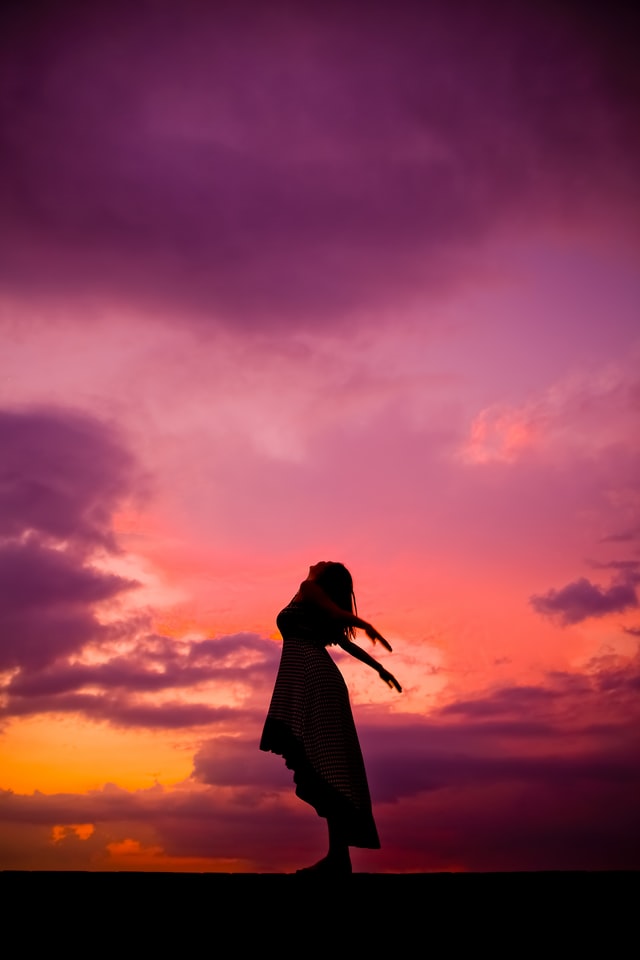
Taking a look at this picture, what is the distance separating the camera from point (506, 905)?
4.47m

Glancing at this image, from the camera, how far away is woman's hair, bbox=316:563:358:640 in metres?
6.59

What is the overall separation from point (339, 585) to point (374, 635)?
54 cm

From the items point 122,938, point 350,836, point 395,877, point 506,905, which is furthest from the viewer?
point 350,836

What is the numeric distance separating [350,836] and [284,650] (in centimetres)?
157

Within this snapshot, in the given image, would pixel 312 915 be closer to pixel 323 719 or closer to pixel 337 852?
pixel 337 852

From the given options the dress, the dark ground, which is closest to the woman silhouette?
the dress

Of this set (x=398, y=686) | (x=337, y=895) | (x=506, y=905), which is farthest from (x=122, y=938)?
(x=398, y=686)

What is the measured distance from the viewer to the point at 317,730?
6066 mm

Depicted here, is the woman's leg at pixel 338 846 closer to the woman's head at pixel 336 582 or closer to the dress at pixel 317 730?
the dress at pixel 317 730

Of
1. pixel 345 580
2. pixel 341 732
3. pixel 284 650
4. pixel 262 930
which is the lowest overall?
pixel 262 930

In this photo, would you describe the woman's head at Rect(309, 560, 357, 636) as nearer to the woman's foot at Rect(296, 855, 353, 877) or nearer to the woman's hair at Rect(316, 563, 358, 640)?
the woman's hair at Rect(316, 563, 358, 640)

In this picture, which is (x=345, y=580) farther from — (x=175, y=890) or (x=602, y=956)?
(x=602, y=956)

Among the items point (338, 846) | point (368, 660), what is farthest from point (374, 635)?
point (338, 846)

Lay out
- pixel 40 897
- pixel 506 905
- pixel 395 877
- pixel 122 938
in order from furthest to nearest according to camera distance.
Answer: pixel 395 877 < pixel 506 905 < pixel 40 897 < pixel 122 938
